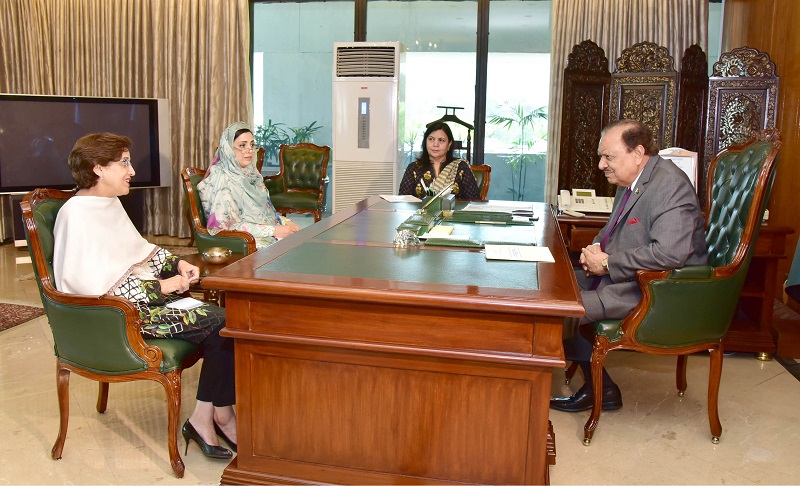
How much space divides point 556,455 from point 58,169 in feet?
18.0

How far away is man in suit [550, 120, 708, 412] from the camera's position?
103 inches

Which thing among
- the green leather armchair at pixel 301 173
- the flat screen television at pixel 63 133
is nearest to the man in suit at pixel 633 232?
the green leather armchair at pixel 301 173

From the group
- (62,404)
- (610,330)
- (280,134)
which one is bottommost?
(62,404)

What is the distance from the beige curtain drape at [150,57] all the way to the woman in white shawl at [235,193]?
10.5 ft

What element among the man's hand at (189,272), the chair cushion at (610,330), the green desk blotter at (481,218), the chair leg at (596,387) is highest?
the green desk blotter at (481,218)

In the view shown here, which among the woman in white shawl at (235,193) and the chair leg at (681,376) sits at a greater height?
the woman in white shawl at (235,193)

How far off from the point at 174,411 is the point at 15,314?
8.35 feet

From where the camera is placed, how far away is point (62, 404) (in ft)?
8.04

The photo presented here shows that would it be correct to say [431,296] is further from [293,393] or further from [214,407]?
[214,407]

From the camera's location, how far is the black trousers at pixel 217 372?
2.43m

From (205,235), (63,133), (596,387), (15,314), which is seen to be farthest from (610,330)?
(63,133)

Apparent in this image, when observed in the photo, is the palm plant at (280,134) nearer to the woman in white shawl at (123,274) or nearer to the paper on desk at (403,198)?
the paper on desk at (403,198)

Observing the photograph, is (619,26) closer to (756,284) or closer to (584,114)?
(584,114)

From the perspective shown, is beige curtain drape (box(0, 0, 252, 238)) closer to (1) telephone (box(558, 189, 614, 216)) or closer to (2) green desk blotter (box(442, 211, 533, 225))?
(1) telephone (box(558, 189, 614, 216))
